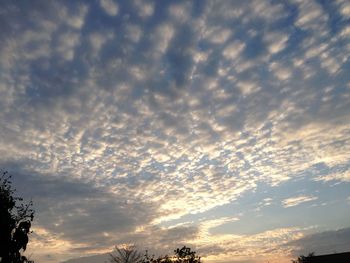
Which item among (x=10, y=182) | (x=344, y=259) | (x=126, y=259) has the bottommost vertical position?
(x=344, y=259)

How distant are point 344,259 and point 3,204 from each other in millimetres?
55014

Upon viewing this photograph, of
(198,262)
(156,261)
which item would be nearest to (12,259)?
(156,261)

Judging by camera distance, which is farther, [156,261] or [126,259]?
[156,261]

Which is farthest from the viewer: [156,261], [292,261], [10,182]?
[292,261]

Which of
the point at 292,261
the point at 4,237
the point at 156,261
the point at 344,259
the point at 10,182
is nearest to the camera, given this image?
the point at 4,237

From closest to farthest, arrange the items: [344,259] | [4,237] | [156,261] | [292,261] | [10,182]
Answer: [4,237] → [10,182] → [344,259] → [156,261] → [292,261]

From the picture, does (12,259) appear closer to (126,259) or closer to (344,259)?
(126,259)

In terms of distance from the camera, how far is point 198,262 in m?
70.0

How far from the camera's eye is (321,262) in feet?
206

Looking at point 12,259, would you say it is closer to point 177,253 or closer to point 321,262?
point 177,253

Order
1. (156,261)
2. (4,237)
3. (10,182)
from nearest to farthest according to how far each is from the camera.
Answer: (4,237), (10,182), (156,261)

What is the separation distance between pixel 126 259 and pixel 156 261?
26.4 feet

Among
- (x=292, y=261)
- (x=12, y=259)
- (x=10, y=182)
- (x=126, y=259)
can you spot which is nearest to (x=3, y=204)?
(x=10, y=182)

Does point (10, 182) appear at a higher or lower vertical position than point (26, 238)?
higher
